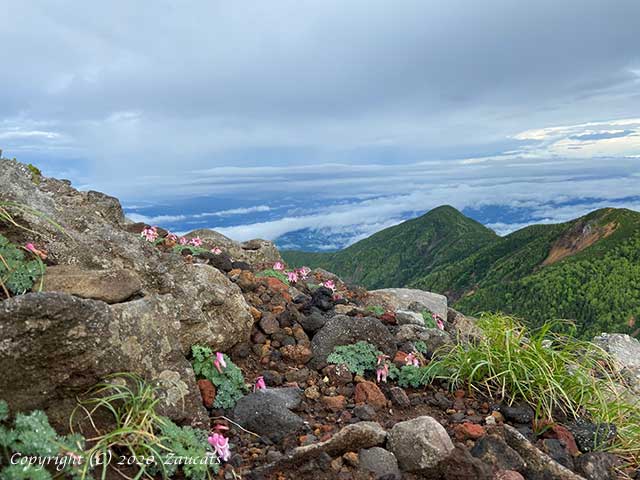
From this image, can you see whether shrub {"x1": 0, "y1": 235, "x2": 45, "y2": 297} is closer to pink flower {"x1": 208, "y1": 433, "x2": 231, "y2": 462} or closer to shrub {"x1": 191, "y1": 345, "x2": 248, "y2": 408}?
shrub {"x1": 191, "y1": 345, "x2": 248, "y2": 408}

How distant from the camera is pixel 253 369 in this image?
709cm

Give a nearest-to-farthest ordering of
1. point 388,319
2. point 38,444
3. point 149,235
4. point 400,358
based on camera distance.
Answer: point 38,444, point 400,358, point 388,319, point 149,235

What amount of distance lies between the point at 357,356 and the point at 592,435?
2.99 meters

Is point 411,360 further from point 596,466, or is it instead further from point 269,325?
point 596,466

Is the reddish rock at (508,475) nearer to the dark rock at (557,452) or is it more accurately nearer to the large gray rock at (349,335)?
the dark rock at (557,452)

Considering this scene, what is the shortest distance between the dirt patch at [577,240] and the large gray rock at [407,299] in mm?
151051

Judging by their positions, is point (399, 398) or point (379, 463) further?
point (399, 398)

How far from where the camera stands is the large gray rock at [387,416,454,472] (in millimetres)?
5109

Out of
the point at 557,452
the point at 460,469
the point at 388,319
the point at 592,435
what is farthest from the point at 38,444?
the point at 388,319

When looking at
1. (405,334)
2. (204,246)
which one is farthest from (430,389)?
(204,246)

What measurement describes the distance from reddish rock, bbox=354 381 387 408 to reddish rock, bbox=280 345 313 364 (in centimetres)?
94

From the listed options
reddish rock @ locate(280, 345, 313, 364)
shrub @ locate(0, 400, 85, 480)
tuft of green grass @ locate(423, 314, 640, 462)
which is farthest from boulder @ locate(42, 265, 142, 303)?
tuft of green grass @ locate(423, 314, 640, 462)

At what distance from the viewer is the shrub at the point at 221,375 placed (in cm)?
609

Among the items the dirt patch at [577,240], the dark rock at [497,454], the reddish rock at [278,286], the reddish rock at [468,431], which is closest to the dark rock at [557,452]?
the dark rock at [497,454]
